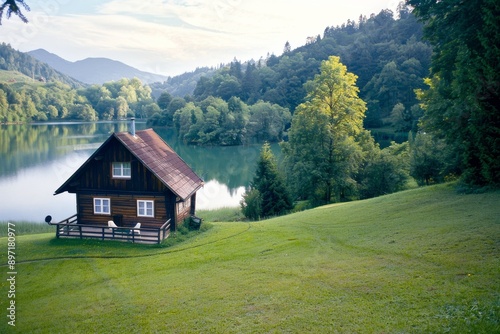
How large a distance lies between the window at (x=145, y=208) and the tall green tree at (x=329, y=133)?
15.8 meters

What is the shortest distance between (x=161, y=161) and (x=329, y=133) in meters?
16.5

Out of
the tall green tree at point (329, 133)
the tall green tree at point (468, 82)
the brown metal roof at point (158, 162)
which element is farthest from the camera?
the tall green tree at point (329, 133)

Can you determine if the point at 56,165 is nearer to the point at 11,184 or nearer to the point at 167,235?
the point at 11,184

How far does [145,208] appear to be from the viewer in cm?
2427

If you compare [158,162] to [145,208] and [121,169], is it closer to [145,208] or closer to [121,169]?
[121,169]

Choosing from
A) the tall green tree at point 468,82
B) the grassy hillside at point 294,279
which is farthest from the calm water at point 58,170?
the tall green tree at point 468,82

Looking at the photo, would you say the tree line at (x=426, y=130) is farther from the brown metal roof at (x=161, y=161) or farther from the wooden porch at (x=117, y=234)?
the wooden porch at (x=117, y=234)

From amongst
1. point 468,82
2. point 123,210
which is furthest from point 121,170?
point 468,82

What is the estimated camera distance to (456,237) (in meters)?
14.1

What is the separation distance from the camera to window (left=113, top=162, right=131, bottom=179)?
24.2 meters

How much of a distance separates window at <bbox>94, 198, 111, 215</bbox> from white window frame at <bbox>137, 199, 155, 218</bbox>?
206 centimetres

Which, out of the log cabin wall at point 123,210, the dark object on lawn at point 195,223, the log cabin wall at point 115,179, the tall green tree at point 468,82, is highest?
the tall green tree at point 468,82

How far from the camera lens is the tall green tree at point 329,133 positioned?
35094 mm

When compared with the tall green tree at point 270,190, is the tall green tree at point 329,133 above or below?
above
